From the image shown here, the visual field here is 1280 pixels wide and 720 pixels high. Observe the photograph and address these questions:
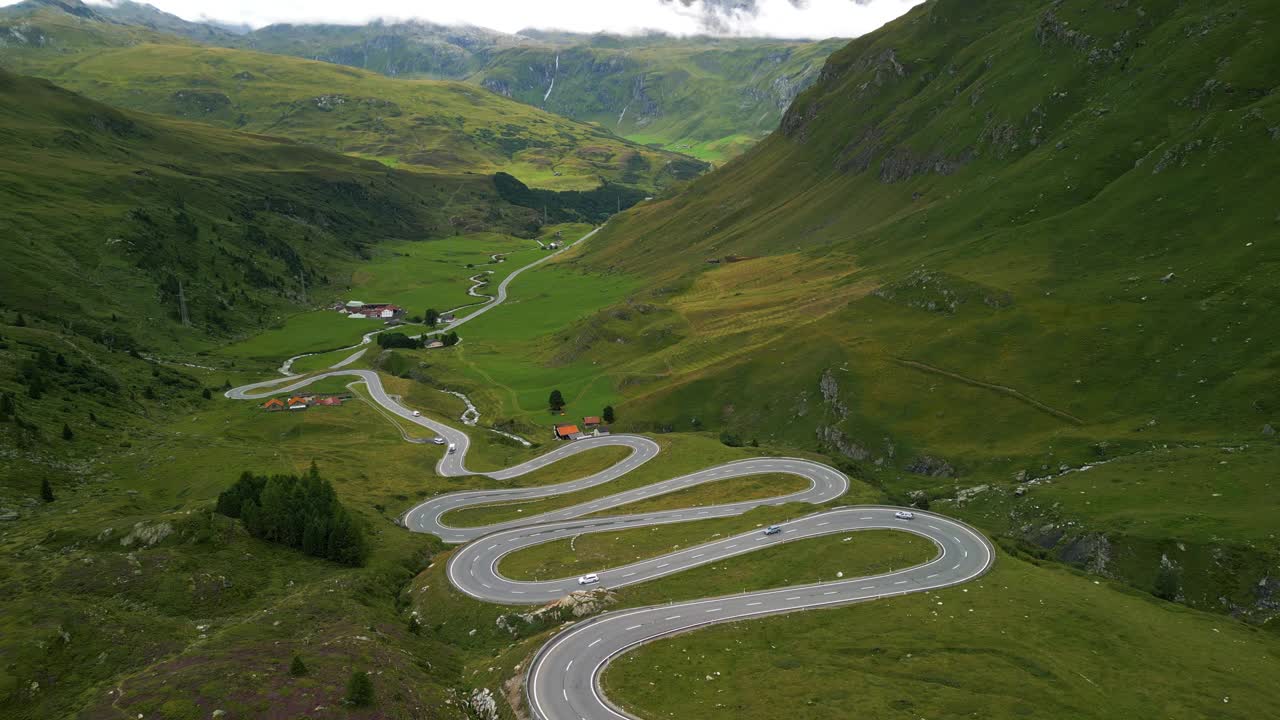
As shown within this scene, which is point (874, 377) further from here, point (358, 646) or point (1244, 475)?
point (358, 646)

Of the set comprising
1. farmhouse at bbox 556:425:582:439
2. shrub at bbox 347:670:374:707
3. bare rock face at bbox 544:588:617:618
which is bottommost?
farmhouse at bbox 556:425:582:439

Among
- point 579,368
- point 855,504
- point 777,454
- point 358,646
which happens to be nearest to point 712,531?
point 855,504

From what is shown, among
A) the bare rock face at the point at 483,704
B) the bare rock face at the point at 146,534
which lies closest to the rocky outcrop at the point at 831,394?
the bare rock face at the point at 483,704

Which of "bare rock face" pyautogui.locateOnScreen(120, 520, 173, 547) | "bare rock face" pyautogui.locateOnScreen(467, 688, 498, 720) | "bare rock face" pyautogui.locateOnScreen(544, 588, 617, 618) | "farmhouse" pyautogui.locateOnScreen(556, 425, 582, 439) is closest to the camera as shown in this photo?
"bare rock face" pyautogui.locateOnScreen(467, 688, 498, 720)

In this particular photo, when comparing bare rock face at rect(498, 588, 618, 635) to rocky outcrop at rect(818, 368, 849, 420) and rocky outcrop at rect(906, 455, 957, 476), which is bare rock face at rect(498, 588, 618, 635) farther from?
rocky outcrop at rect(818, 368, 849, 420)

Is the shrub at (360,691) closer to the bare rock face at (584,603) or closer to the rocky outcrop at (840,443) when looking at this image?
the bare rock face at (584,603)

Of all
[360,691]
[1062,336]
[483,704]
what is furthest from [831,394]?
[360,691]

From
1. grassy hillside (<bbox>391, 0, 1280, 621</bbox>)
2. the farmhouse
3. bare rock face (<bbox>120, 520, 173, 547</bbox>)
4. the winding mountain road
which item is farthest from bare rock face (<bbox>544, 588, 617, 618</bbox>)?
the farmhouse
